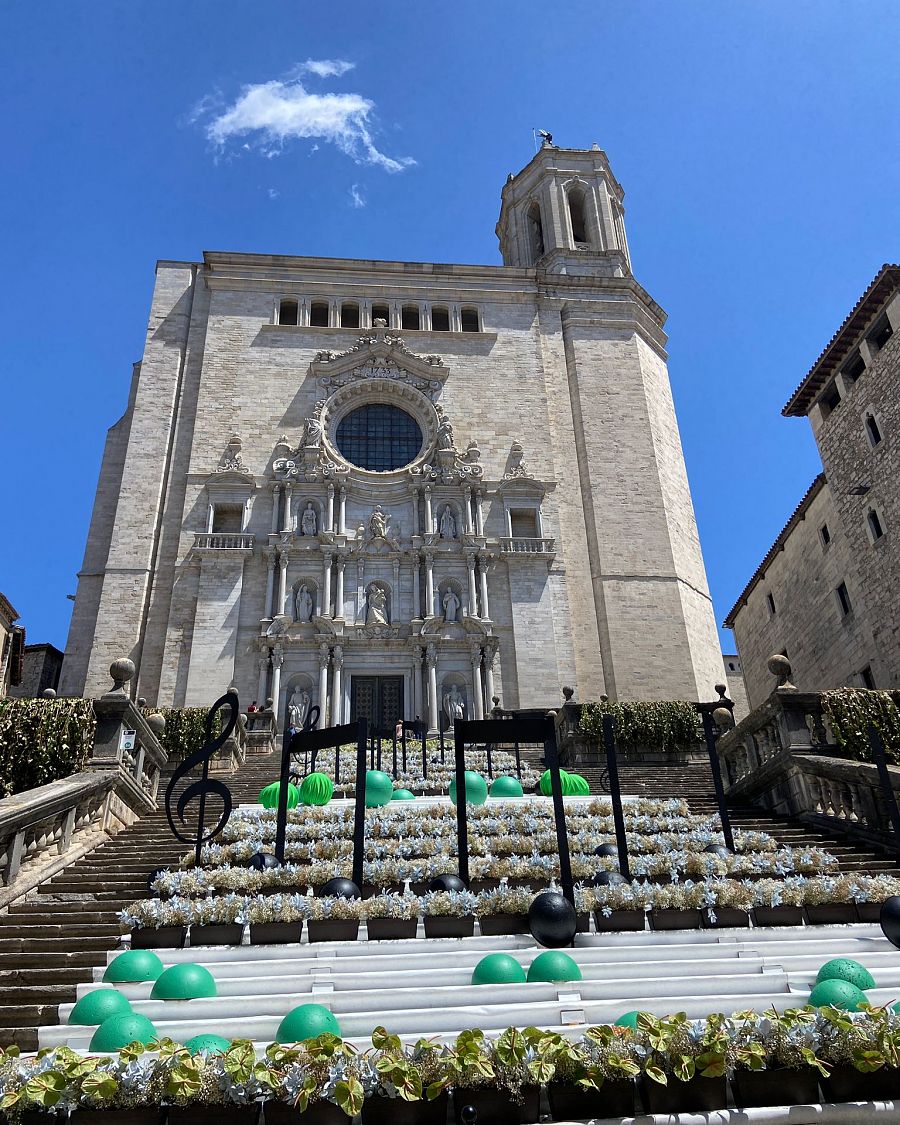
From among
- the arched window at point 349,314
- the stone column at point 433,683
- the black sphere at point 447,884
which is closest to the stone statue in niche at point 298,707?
the stone column at point 433,683

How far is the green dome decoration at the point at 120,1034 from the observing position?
441cm

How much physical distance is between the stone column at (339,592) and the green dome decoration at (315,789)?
1346cm

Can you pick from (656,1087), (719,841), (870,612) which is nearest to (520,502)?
(870,612)

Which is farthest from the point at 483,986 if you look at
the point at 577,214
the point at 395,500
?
the point at 577,214

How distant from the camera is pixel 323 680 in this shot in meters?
24.6

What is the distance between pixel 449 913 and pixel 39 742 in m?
8.24

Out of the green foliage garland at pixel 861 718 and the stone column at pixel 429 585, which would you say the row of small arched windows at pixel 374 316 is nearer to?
the stone column at pixel 429 585

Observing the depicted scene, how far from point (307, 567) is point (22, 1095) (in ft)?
75.4

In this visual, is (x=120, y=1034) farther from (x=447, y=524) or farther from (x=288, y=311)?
(x=288, y=311)

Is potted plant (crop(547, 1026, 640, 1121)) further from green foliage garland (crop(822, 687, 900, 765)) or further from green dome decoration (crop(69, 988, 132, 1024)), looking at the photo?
green foliage garland (crop(822, 687, 900, 765))

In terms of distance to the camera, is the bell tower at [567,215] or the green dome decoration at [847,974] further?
the bell tower at [567,215]

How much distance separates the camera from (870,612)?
23297mm

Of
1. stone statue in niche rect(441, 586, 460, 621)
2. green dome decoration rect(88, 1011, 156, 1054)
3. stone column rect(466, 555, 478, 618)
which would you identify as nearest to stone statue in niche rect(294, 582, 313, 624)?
stone statue in niche rect(441, 586, 460, 621)

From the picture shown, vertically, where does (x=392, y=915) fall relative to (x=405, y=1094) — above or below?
above
